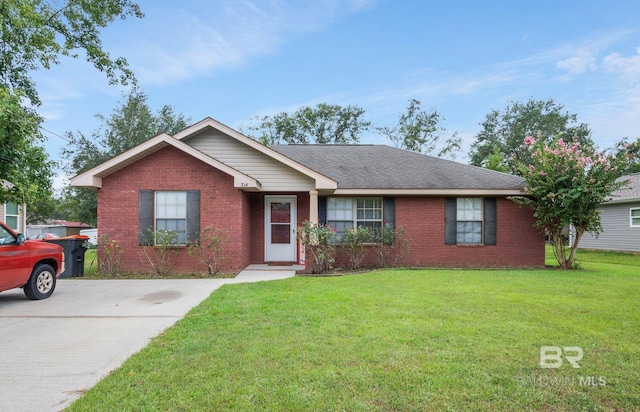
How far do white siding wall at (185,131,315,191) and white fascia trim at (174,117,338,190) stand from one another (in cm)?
26

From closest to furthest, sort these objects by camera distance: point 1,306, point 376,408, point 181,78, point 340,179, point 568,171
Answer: point 376,408
point 1,306
point 568,171
point 340,179
point 181,78

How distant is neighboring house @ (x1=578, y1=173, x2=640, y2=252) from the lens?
1831 centimetres

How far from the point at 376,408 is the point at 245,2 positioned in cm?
1378

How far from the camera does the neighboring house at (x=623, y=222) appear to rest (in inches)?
721

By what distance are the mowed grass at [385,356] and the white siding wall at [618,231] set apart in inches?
590

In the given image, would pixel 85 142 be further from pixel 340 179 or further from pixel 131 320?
pixel 131 320

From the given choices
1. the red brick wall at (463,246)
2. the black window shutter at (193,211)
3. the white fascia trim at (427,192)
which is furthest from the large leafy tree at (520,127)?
the black window shutter at (193,211)

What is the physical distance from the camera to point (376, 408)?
9.30 ft

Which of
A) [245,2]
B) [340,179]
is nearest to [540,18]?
[340,179]

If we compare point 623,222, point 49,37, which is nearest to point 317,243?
point 49,37

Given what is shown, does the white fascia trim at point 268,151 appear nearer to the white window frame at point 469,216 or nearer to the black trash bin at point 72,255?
the black trash bin at point 72,255

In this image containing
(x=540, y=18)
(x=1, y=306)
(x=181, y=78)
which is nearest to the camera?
(x=1, y=306)

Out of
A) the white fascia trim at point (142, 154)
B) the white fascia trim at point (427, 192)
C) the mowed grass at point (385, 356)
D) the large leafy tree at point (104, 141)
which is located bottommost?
the mowed grass at point (385, 356)

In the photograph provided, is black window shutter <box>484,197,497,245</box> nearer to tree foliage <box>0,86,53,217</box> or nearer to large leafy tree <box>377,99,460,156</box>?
tree foliage <box>0,86,53,217</box>
